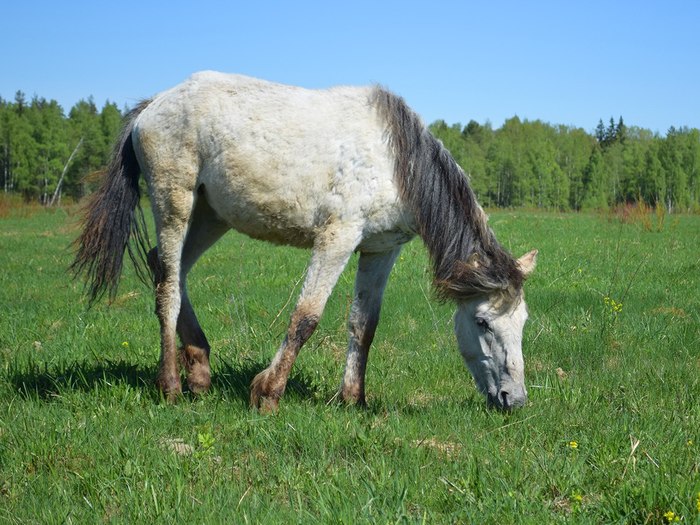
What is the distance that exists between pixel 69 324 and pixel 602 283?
6757mm

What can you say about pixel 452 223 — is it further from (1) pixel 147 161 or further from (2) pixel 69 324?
(2) pixel 69 324

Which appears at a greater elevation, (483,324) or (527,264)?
(527,264)

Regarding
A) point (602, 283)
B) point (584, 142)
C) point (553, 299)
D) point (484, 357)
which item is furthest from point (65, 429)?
point (584, 142)

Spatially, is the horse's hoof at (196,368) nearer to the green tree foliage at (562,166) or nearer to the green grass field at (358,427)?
the green grass field at (358,427)

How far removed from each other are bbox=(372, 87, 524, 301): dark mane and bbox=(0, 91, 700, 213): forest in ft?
177

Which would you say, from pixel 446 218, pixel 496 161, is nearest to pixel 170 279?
pixel 446 218

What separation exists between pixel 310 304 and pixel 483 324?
3.77ft

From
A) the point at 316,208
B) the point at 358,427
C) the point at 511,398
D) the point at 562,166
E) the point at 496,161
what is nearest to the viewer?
the point at 358,427

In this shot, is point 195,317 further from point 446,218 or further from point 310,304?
point 446,218

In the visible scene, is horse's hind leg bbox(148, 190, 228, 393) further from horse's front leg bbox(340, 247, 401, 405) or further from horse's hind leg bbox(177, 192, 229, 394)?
horse's front leg bbox(340, 247, 401, 405)

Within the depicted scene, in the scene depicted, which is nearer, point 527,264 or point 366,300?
point 527,264

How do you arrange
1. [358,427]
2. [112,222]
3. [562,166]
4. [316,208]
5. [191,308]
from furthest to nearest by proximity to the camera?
[562,166] → [191,308] → [112,222] → [316,208] → [358,427]

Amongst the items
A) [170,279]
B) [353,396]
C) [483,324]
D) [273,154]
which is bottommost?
[353,396]

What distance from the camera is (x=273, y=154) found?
4934 mm
